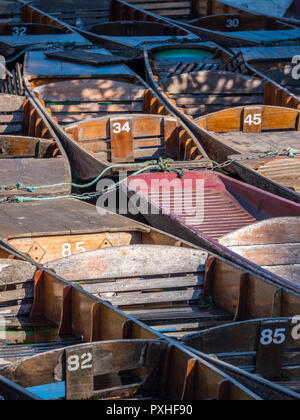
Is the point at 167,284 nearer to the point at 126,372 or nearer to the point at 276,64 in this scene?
the point at 126,372

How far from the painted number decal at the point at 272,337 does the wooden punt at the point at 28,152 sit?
12.8ft

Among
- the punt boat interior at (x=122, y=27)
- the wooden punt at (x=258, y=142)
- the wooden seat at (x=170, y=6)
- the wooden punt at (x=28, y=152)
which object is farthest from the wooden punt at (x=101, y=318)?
the wooden seat at (x=170, y=6)

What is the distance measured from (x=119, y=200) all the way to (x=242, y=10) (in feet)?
30.2

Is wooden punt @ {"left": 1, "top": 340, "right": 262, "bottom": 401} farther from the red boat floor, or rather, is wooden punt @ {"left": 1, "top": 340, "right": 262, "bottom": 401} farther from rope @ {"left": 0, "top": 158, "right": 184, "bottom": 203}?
rope @ {"left": 0, "top": 158, "right": 184, "bottom": 203}

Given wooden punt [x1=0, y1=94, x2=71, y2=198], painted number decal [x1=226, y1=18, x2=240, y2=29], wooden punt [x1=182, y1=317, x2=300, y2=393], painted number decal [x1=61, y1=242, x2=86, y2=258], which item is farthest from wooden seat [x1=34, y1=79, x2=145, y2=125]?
wooden punt [x1=182, y1=317, x2=300, y2=393]

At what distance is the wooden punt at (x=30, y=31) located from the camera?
1446 centimetres

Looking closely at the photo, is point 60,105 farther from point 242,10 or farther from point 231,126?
point 242,10

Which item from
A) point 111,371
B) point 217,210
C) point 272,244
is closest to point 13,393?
point 111,371

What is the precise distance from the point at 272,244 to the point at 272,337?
191cm

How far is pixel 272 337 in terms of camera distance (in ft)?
18.4

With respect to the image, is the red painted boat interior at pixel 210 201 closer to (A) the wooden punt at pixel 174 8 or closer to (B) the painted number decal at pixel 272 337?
(B) the painted number decal at pixel 272 337
